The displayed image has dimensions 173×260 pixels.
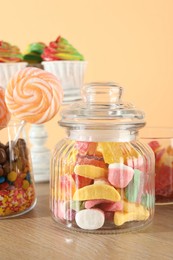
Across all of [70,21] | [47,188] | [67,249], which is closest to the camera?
[67,249]

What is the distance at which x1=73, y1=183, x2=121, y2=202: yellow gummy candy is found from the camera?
25.0 inches

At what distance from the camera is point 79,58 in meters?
1.05

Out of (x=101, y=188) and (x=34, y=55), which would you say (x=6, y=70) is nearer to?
(x=34, y=55)

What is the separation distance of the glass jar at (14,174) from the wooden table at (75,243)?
0.03m

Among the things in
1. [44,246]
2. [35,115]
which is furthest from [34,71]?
[44,246]

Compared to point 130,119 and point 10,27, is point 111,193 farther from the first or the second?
point 10,27

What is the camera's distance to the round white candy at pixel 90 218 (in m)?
0.64

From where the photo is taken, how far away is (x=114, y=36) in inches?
64.0

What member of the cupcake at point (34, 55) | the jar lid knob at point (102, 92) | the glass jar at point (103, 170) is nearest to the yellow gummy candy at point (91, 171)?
the glass jar at point (103, 170)

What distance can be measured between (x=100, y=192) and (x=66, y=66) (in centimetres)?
44

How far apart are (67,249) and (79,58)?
21.8 inches

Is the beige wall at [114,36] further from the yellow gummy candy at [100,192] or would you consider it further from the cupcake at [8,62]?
the yellow gummy candy at [100,192]

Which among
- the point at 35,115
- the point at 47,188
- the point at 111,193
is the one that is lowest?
the point at 47,188

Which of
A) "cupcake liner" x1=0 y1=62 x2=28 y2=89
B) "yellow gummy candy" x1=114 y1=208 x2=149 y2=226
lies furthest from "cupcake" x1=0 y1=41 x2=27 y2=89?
"yellow gummy candy" x1=114 y1=208 x2=149 y2=226
